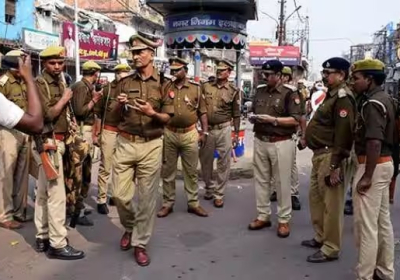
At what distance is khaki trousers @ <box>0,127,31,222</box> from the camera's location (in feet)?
17.6

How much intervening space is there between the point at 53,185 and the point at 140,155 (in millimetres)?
784

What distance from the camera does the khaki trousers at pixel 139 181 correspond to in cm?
434

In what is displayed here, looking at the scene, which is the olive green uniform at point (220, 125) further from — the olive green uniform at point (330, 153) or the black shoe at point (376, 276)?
the black shoe at point (376, 276)

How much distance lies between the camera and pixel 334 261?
4371 millimetres

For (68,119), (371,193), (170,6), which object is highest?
(170,6)

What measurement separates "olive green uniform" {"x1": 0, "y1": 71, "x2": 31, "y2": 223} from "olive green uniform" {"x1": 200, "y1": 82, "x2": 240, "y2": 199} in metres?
2.22

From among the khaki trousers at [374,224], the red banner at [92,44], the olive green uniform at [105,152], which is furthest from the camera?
the red banner at [92,44]

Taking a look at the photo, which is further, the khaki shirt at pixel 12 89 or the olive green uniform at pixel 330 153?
the khaki shirt at pixel 12 89

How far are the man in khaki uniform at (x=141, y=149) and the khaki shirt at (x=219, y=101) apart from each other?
2043 mm

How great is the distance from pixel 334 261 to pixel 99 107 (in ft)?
9.77

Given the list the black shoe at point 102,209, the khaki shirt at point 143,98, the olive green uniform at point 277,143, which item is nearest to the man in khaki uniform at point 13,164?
the black shoe at point 102,209

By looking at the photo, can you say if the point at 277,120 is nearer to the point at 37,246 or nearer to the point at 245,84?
the point at 37,246

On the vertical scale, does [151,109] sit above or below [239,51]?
below

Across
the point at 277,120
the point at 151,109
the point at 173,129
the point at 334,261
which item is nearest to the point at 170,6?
the point at 173,129
